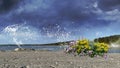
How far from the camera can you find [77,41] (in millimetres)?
25703

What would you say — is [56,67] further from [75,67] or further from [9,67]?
[9,67]

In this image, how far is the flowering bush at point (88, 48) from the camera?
24903mm

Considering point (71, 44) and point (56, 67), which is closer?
point (56, 67)

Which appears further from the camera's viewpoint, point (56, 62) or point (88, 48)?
point (88, 48)

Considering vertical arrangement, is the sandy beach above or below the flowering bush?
below

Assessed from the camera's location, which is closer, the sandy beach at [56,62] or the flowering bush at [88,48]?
the sandy beach at [56,62]

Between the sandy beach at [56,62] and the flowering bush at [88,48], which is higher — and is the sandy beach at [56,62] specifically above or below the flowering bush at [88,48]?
below

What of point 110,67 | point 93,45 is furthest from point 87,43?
point 110,67

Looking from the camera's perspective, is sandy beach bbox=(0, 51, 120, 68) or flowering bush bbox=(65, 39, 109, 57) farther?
flowering bush bbox=(65, 39, 109, 57)

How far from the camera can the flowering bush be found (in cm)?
2490

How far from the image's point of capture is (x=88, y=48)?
82.6 ft

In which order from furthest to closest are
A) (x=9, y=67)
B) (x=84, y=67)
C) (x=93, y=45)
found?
(x=93, y=45)
(x=84, y=67)
(x=9, y=67)

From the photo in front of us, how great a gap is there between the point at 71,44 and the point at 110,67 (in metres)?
11.6

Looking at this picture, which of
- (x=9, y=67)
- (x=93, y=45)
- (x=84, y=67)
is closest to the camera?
(x=9, y=67)
